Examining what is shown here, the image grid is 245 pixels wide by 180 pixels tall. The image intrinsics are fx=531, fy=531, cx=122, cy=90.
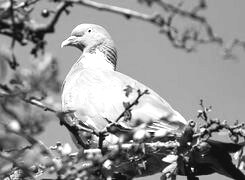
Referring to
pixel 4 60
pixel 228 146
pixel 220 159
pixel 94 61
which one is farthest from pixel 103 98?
pixel 4 60

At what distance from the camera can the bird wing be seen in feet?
16.6

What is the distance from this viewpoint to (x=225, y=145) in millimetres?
3734

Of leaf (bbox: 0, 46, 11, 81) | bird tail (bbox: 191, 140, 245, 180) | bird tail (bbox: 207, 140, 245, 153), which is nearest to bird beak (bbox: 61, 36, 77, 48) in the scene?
bird tail (bbox: 191, 140, 245, 180)

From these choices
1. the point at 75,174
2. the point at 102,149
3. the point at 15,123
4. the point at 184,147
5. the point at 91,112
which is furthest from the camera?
the point at 91,112

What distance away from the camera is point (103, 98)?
5457mm

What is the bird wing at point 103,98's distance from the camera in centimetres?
507

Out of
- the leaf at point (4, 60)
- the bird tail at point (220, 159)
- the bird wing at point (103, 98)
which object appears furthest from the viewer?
the bird wing at point (103, 98)

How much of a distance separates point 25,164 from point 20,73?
0.29 meters

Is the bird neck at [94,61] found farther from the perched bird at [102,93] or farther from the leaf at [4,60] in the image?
the leaf at [4,60]

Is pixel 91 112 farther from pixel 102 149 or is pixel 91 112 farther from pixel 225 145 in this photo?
pixel 102 149

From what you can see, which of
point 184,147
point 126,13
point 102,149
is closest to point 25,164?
point 126,13

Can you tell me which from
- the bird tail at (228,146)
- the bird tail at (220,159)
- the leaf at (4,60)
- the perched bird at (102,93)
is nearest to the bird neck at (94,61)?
the perched bird at (102,93)

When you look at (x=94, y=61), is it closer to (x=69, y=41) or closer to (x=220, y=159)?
(x=69, y=41)

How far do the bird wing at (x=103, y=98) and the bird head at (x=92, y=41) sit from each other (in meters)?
1.16
